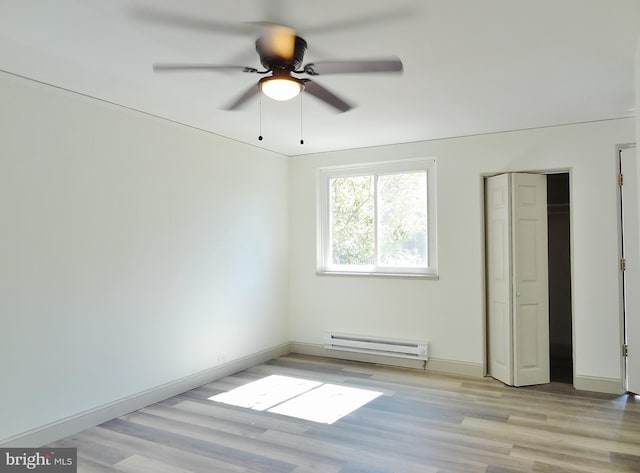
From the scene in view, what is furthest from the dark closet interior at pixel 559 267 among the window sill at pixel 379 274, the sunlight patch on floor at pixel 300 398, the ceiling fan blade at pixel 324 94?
the ceiling fan blade at pixel 324 94

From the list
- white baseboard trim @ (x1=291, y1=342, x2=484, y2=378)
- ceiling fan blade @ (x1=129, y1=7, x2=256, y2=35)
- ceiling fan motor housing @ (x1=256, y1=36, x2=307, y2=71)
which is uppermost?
ceiling fan blade @ (x1=129, y1=7, x2=256, y2=35)

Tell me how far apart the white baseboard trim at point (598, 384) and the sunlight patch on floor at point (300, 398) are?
1949 millimetres

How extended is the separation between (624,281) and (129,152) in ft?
15.3

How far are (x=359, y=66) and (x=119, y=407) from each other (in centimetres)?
326

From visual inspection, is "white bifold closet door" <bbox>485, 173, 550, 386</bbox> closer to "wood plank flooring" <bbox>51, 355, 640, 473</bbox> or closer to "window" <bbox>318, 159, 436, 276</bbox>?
"wood plank flooring" <bbox>51, 355, 640, 473</bbox>

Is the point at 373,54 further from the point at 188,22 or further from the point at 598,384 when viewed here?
the point at 598,384

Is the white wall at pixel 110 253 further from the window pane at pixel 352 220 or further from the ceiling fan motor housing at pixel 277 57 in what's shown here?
the ceiling fan motor housing at pixel 277 57

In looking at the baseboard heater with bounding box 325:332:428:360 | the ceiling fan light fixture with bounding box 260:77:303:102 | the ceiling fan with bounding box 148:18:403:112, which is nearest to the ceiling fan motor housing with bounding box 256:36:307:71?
the ceiling fan with bounding box 148:18:403:112

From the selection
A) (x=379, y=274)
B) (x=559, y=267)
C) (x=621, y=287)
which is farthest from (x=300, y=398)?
(x=559, y=267)

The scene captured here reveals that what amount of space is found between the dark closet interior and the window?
73.2 inches

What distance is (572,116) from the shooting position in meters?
4.16

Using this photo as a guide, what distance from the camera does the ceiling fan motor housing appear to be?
249 cm

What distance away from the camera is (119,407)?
146 inches

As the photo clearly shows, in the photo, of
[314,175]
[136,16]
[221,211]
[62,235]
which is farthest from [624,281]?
[62,235]
